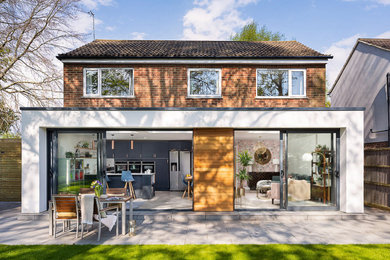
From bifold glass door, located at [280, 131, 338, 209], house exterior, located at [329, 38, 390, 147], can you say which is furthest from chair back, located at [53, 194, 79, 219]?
house exterior, located at [329, 38, 390, 147]

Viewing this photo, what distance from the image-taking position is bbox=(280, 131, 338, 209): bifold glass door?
27.7 ft

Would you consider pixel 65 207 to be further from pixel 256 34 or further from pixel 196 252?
pixel 256 34

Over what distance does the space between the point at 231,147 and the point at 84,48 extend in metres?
7.42

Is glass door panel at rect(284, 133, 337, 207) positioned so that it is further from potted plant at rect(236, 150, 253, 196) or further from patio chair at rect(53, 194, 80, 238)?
patio chair at rect(53, 194, 80, 238)

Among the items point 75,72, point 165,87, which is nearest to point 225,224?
point 165,87

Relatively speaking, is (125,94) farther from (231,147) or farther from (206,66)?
(231,147)

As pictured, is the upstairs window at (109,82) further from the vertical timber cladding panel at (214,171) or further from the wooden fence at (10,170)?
the wooden fence at (10,170)

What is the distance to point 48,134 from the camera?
8539 mm

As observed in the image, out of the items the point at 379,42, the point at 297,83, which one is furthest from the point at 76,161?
the point at 379,42

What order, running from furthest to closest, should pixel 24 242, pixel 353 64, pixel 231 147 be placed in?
pixel 353 64, pixel 231 147, pixel 24 242

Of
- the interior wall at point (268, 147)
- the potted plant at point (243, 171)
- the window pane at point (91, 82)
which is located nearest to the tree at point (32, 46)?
the window pane at point (91, 82)

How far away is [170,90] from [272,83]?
12.5ft

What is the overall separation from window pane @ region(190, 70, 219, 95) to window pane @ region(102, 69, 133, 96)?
2317 mm

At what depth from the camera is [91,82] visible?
9.98m
